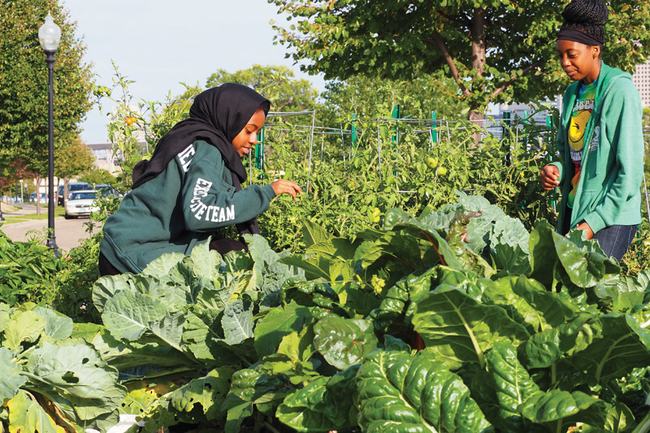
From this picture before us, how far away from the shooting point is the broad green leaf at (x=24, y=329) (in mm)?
1927

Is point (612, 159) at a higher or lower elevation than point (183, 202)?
higher

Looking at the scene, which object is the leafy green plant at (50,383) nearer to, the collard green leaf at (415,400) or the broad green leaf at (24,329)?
the broad green leaf at (24,329)

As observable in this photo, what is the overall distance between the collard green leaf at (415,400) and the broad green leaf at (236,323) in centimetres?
62

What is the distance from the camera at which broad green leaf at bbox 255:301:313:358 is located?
1586 mm

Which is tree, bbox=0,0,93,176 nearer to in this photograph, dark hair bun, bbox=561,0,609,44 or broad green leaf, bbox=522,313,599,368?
dark hair bun, bbox=561,0,609,44

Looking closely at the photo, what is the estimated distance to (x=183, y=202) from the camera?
287 centimetres

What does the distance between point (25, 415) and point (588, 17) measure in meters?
2.75

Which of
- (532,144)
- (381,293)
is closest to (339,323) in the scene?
(381,293)

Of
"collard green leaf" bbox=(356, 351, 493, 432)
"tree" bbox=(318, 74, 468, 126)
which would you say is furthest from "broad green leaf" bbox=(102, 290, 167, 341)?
"tree" bbox=(318, 74, 468, 126)

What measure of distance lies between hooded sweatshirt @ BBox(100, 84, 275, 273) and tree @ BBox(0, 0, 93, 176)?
70.1ft

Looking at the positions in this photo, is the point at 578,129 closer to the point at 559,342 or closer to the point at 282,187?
the point at 282,187

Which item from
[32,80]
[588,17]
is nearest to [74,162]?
[32,80]

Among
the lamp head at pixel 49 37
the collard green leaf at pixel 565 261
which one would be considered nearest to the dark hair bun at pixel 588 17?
the collard green leaf at pixel 565 261

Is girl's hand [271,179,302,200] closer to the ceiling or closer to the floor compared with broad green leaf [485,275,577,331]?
closer to the ceiling
